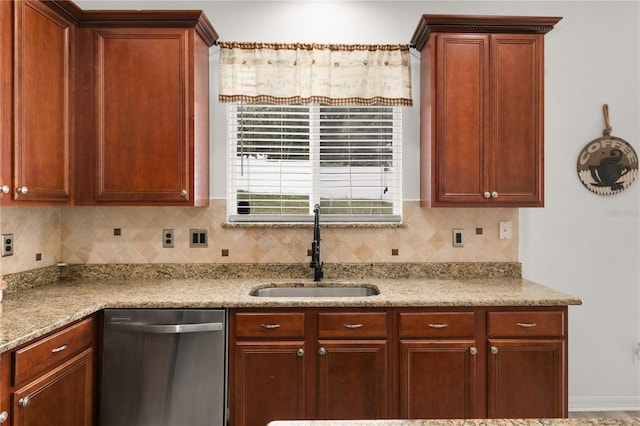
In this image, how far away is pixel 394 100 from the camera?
9.46 ft

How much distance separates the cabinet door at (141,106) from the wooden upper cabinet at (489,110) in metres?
1.50

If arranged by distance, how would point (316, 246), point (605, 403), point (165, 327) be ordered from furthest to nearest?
point (605, 403) → point (316, 246) → point (165, 327)

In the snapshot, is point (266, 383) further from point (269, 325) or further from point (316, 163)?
point (316, 163)

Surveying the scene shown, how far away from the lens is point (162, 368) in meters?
2.21

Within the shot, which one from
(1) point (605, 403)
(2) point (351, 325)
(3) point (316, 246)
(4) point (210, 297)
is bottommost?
(1) point (605, 403)

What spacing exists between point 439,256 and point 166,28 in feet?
7.32

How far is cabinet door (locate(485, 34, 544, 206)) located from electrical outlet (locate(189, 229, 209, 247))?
1.83 metres

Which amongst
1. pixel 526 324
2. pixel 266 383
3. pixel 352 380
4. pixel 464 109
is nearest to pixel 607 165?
pixel 464 109

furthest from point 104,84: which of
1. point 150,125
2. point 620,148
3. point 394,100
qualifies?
point 620,148

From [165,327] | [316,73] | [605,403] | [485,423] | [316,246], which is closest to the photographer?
[485,423]

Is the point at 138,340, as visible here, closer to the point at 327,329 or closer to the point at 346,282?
the point at 327,329

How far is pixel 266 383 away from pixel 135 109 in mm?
1710

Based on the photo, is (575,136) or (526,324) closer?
(526,324)

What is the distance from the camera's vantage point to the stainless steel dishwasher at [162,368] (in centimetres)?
220
